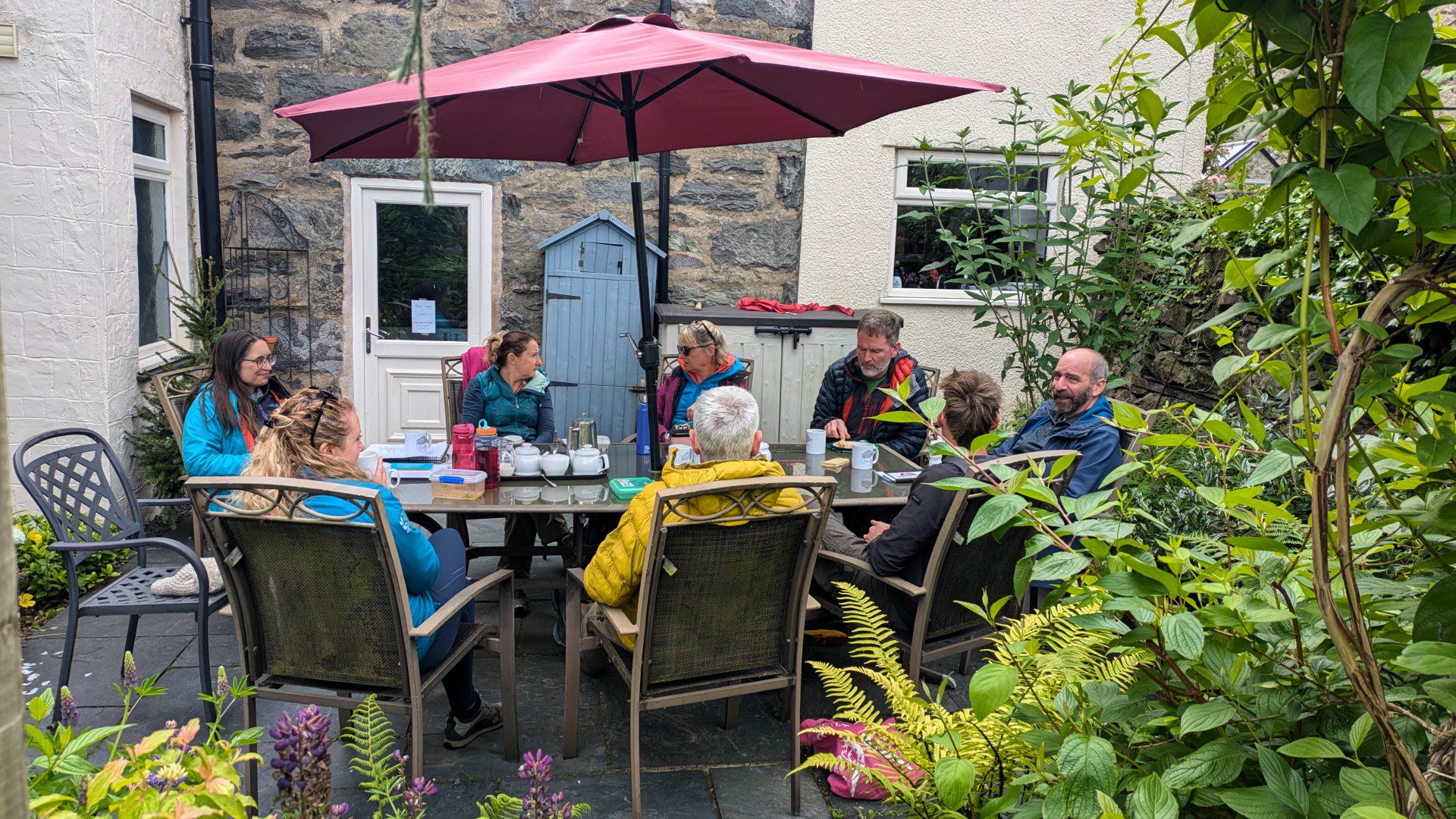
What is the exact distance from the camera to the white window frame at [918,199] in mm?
7289

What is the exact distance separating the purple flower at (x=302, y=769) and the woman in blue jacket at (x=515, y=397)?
3.36 meters

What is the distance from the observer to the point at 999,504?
127 cm

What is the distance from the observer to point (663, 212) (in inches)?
283

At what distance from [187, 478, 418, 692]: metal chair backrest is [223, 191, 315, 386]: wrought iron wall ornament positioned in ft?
14.8

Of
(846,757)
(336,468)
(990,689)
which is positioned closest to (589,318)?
(336,468)

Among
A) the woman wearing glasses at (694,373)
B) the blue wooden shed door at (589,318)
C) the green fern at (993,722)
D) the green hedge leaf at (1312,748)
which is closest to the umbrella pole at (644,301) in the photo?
the woman wearing glasses at (694,373)

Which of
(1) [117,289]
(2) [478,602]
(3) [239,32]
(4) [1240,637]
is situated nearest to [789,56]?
(4) [1240,637]

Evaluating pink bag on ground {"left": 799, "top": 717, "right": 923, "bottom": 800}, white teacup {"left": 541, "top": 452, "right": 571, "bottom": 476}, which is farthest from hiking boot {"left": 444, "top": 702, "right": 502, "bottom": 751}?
pink bag on ground {"left": 799, "top": 717, "right": 923, "bottom": 800}

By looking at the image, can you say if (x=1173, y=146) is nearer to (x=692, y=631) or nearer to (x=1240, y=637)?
(x=692, y=631)

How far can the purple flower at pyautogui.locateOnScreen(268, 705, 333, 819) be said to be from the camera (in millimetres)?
1268

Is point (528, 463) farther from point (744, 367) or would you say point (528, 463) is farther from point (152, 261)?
point (152, 261)

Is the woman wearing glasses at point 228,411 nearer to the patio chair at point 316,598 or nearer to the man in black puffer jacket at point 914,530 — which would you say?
the patio chair at point 316,598

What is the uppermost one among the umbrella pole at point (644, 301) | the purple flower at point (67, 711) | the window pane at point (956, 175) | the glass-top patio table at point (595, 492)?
the window pane at point (956, 175)

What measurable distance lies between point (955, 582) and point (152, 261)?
5.34m
